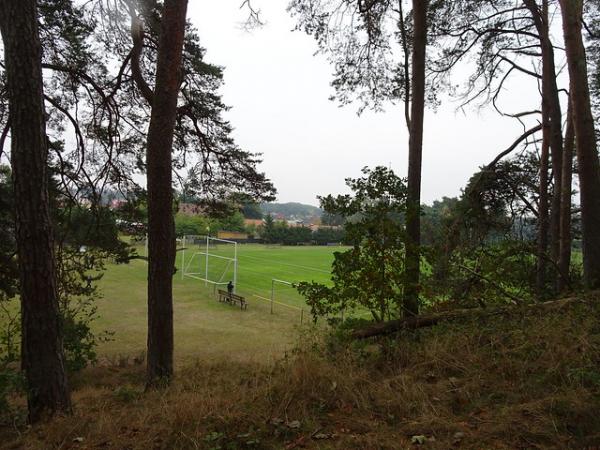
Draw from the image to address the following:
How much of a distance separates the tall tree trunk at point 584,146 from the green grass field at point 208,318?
3229 millimetres

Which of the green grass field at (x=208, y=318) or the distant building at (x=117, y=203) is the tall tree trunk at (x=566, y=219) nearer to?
the green grass field at (x=208, y=318)

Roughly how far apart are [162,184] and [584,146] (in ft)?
18.2

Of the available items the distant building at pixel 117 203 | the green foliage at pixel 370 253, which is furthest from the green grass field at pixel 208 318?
the distant building at pixel 117 203

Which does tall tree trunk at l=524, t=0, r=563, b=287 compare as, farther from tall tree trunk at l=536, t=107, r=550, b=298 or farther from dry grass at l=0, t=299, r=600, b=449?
dry grass at l=0, t=299, r=600, b=449

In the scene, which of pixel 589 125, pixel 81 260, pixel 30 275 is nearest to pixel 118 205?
pixel 81 260

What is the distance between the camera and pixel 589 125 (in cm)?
552

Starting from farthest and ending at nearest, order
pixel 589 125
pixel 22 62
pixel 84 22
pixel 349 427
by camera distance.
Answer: pixel 84 22 → pixel 589 125 → pixel 22 62 → pixel 349 427

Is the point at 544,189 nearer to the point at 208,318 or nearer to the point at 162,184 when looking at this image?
the point at 162,184

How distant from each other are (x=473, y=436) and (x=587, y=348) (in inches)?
55.7

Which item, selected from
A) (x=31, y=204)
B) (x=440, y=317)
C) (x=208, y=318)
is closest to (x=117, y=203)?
(x=31, y=204)

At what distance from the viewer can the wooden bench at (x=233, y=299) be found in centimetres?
2100

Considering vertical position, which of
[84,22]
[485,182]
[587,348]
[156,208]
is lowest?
[587,348]

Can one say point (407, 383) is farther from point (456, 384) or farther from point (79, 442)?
point (79, 442)

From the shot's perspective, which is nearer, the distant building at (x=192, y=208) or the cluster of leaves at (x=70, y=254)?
the cluster of leaves at (x=70, y=254)
